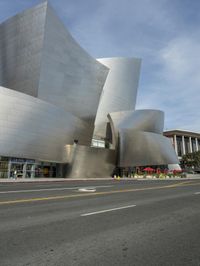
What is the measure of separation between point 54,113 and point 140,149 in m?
19.8

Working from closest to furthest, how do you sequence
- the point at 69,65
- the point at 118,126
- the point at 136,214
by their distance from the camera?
the point at 136,214, the point at 69,65, the point at 118,126

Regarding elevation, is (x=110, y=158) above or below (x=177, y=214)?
above

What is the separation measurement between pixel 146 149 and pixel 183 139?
98.3m

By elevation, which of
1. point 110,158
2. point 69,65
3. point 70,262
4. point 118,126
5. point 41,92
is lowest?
point 70,262

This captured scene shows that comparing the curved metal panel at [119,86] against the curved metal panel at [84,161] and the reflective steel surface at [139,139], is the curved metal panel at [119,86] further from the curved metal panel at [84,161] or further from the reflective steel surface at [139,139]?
the curved metal panel at [84,161]

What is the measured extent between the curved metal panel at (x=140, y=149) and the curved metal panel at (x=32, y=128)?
11.3 metres

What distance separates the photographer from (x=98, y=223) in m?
6.51

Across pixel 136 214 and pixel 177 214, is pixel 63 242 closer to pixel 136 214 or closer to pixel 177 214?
pixel 136 214

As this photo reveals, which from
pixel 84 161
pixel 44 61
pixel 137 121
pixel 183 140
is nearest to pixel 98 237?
pixel 84 161

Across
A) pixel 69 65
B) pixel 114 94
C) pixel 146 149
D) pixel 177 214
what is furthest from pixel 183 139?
pixel 177 214

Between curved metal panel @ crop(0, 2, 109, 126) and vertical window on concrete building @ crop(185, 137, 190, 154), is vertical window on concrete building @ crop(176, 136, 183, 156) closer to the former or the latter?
vertical window on concrete building @ crop(185, 137, 190, 154)

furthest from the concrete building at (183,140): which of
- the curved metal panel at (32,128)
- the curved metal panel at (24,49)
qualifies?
the curved metal panel at (24,49)

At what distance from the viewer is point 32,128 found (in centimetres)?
3584

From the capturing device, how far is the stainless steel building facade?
114 ft
